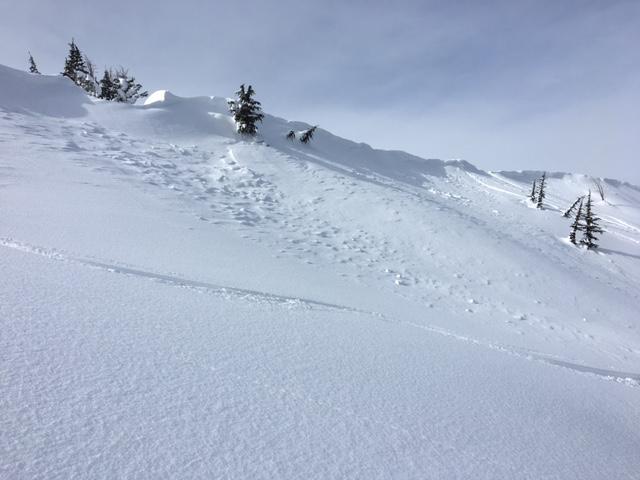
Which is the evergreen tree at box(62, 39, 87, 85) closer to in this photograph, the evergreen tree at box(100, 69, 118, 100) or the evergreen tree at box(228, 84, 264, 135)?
the evergreen tree at box(100, 69, 118, 100)

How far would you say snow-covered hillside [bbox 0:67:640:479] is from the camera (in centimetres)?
218

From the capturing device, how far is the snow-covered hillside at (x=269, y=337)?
2.18 m

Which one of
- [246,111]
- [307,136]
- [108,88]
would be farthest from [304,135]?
[108,88]

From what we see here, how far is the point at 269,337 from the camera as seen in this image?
154 inches

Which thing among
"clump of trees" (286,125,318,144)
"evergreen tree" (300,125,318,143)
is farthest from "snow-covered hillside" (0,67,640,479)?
"evergreen tree" (300,125,318,143)

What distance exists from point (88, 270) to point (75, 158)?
9.83 metres

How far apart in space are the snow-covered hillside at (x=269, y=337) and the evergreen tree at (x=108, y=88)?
18460mm

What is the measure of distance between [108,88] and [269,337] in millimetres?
37903

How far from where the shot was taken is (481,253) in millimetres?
13781

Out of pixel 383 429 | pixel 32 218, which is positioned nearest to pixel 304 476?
pixel 383 429

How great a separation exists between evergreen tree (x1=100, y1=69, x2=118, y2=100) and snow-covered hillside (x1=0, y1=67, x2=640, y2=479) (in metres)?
18.5

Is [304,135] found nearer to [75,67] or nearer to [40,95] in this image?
[40,95]

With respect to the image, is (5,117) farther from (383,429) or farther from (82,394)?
(383,429)

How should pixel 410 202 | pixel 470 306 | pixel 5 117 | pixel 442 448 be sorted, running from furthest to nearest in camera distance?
1. pixel 410 202
2. pixel 5 117
3. pixel 470 306
4. pixel 442 448
